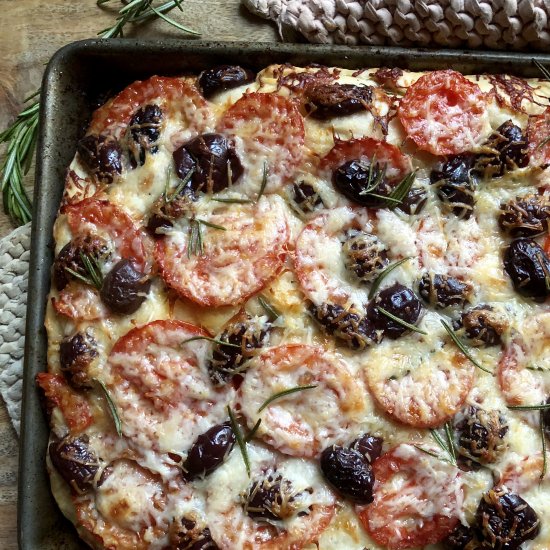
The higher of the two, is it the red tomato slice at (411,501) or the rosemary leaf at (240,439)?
the rosemary leaf at (240,439)

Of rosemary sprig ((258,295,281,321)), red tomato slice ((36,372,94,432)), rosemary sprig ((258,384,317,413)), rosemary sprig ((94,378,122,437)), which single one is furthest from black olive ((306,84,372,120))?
red tomato slice ((36,372,94,432))

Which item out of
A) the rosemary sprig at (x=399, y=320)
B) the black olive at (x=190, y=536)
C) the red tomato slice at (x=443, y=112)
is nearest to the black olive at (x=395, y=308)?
the rosemary sprig at (x=399, y=320)

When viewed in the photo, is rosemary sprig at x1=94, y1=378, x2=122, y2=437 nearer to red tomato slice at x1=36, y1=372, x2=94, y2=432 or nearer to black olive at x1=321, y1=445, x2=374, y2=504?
red tomato slice at x1=36, y1=372, x2=94, y2=432

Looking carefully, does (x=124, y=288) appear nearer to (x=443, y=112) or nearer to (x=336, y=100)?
(x=336, y=100)

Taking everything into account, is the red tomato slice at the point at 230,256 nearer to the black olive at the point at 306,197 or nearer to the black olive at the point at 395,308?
the black olive at the point at 306,197

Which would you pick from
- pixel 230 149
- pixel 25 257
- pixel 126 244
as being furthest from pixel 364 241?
pixel 25 257

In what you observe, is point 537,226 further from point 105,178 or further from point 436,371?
point 105,178

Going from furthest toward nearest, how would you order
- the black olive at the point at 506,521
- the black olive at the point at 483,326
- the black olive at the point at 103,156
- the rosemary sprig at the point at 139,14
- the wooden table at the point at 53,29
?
1. the wooden table at the point at 53,29
2. the rosemary sprig at the point at 139,14
3. the black olive at the point at 103,156
4. the black olive at the point at 483,326
5. the black olive at the point at 506,521
